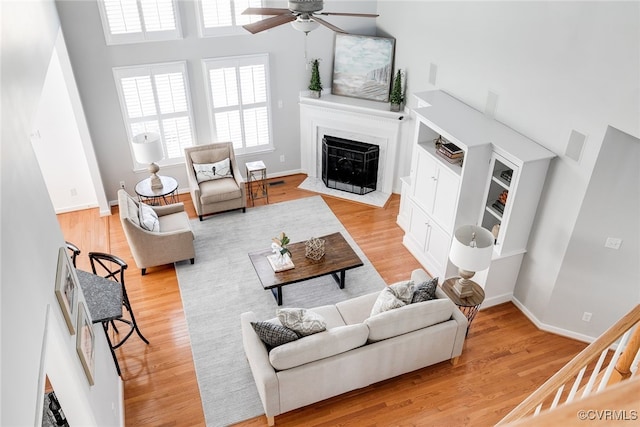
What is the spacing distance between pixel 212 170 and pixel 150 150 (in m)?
1.14

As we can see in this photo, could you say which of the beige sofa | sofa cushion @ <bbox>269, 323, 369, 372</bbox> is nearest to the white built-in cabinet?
the beige sofa

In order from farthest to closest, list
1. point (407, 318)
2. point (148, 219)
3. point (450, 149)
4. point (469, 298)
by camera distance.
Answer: point (148, 219)
point (450, 149)
point (469, 298)
point (407, 318)

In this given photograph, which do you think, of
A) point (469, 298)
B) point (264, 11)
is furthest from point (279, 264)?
point (264, 11)

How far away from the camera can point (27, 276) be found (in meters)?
2.81

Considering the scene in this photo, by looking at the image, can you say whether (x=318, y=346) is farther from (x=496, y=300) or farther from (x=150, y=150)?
(x=150, y=150)

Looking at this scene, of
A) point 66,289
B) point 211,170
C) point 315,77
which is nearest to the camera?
point 66,289

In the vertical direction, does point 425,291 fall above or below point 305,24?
below

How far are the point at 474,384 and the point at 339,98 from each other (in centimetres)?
552

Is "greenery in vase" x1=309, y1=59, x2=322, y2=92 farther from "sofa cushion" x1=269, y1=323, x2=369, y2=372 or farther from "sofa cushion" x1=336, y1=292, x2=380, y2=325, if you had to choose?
"sofa cushion" x1=269, y1=323, x2=369, y2=372

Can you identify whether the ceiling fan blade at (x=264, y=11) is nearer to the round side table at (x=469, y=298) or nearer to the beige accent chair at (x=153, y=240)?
the beige accent chair at (x=153, y=240)

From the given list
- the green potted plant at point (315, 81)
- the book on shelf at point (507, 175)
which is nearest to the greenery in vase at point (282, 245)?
the book on shelf at point (507, 175)

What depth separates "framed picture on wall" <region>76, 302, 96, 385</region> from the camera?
3.75 m

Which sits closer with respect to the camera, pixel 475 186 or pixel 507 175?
pixel 507 175

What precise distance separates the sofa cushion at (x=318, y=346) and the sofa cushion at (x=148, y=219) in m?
3.23
